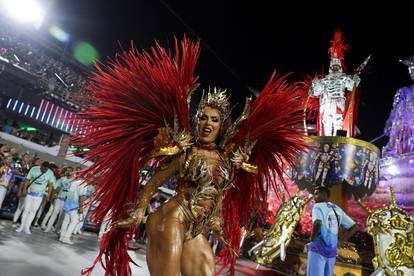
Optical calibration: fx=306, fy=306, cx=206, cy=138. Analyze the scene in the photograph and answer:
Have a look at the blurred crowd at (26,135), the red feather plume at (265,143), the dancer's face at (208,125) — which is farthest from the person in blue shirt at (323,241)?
the blurred crowd at (26,135)

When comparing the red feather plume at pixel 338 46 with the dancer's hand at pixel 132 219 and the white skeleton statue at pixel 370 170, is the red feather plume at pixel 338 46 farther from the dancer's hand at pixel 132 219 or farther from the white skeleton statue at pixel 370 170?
the dancer's hand at pixel 132 219

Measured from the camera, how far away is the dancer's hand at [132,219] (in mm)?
2129

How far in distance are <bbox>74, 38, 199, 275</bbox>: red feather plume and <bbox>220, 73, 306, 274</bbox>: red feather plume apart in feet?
2.34

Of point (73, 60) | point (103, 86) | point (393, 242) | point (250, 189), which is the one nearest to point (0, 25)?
point (73, 60)

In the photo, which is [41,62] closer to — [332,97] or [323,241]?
[332,97]

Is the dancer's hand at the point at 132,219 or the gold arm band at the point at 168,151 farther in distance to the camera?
the gold arm band at the point at 168,151

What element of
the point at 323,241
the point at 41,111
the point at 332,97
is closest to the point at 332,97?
the point at 332,97

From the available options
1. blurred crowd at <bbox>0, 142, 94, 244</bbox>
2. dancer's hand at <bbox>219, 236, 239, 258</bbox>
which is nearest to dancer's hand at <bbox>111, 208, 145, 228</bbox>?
dancer's hand at <bbox>219, 236, 239, 258</bbox>

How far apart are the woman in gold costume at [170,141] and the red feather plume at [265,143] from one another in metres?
0.01

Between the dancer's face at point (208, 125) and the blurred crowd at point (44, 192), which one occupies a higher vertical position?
the dancer's face at point (208, 125)

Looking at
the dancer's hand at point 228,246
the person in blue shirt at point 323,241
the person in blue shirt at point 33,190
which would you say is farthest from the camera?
the person in blue shirt at point 33,190

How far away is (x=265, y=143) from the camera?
304cm

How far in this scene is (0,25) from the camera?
13.3 m

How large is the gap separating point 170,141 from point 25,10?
40.8 ft
